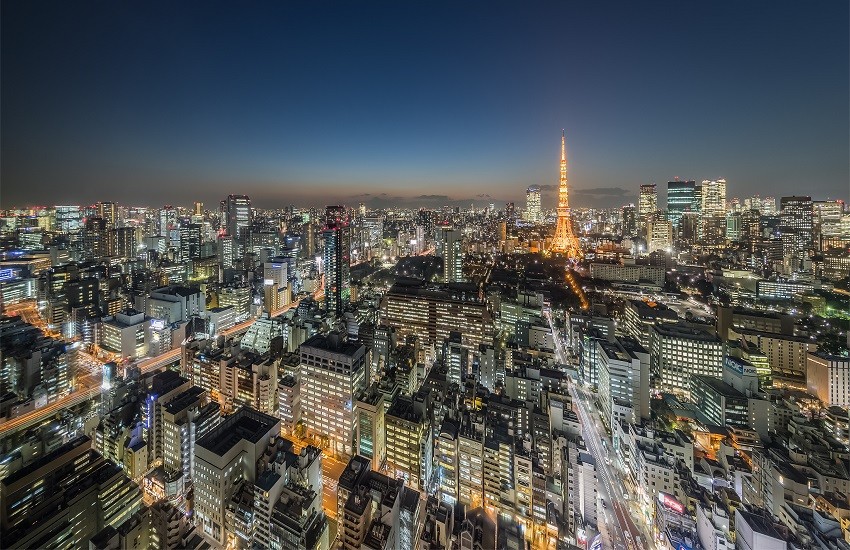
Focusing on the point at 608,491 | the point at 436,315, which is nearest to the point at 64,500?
the point at 608,491

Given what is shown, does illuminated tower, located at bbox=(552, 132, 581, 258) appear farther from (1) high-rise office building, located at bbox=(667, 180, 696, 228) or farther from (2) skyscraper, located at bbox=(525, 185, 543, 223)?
(2) skyscraper, located at bbox=(525, 185, 543, 223)

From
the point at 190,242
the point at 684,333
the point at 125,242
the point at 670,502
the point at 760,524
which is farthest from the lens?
the point at 190,242

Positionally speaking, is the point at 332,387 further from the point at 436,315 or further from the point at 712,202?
the point at 712,202

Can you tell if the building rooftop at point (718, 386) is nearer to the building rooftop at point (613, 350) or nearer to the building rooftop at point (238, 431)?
the building rooftop at point (613, 350)

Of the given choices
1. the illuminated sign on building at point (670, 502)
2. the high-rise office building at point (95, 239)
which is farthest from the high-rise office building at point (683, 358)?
the high-rise office building at point (95, 239)

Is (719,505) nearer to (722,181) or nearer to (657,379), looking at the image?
(657,379)

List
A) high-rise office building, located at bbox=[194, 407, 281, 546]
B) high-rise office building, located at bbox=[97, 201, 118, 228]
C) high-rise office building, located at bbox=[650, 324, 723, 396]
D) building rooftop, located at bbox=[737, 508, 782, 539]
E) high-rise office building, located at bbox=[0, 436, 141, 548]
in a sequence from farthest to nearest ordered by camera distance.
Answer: high-rise office building, located at bbox=[97, 201, 118, 228] → high-rise office building, located at bbox=[650, 324, 723, 396] → high-rise office building, located at bbox=[194, 407, 281, 546] → building rooftop, located at bbox=[737, 508, 782, 539] → high-rise office building, located at bbox=[0, 436, 141, 548]


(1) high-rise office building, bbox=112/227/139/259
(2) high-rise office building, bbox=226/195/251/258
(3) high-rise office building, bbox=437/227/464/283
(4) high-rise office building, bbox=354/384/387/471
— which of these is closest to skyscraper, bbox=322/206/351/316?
(3) high-rise office building, bbox=437/227/464/283
